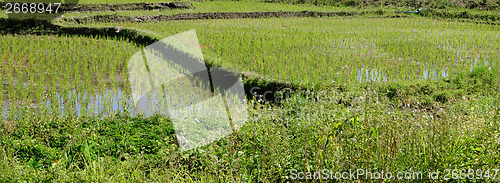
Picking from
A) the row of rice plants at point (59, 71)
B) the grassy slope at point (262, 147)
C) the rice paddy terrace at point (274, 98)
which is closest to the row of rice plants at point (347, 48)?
the rice paddy terrace at point (274, 98)

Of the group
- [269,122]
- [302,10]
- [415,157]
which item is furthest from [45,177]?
[302,10]

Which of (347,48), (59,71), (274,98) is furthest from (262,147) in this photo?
(347,48)

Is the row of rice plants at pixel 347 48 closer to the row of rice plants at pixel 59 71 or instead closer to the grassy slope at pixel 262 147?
the grassy slope at pixel 262 147

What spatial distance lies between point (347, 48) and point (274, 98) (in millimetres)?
3676

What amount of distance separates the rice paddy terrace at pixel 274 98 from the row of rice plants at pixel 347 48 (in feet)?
0.15

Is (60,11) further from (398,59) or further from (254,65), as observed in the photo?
(398,59)

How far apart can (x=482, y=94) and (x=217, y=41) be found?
512cm

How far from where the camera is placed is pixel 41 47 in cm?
928

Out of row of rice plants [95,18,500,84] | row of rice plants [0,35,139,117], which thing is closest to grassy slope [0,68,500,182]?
row of rice plants [0,35,139,117]

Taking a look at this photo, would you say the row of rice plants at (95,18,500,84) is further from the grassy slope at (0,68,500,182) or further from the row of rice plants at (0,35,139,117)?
the row of rice plants at (0,35,139,117)

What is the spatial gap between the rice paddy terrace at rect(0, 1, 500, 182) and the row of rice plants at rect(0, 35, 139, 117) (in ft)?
0.12

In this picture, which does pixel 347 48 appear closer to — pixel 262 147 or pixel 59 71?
pixel 59 71

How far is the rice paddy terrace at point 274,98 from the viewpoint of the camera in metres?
3.45

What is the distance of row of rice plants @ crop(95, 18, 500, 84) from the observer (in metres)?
7.07
